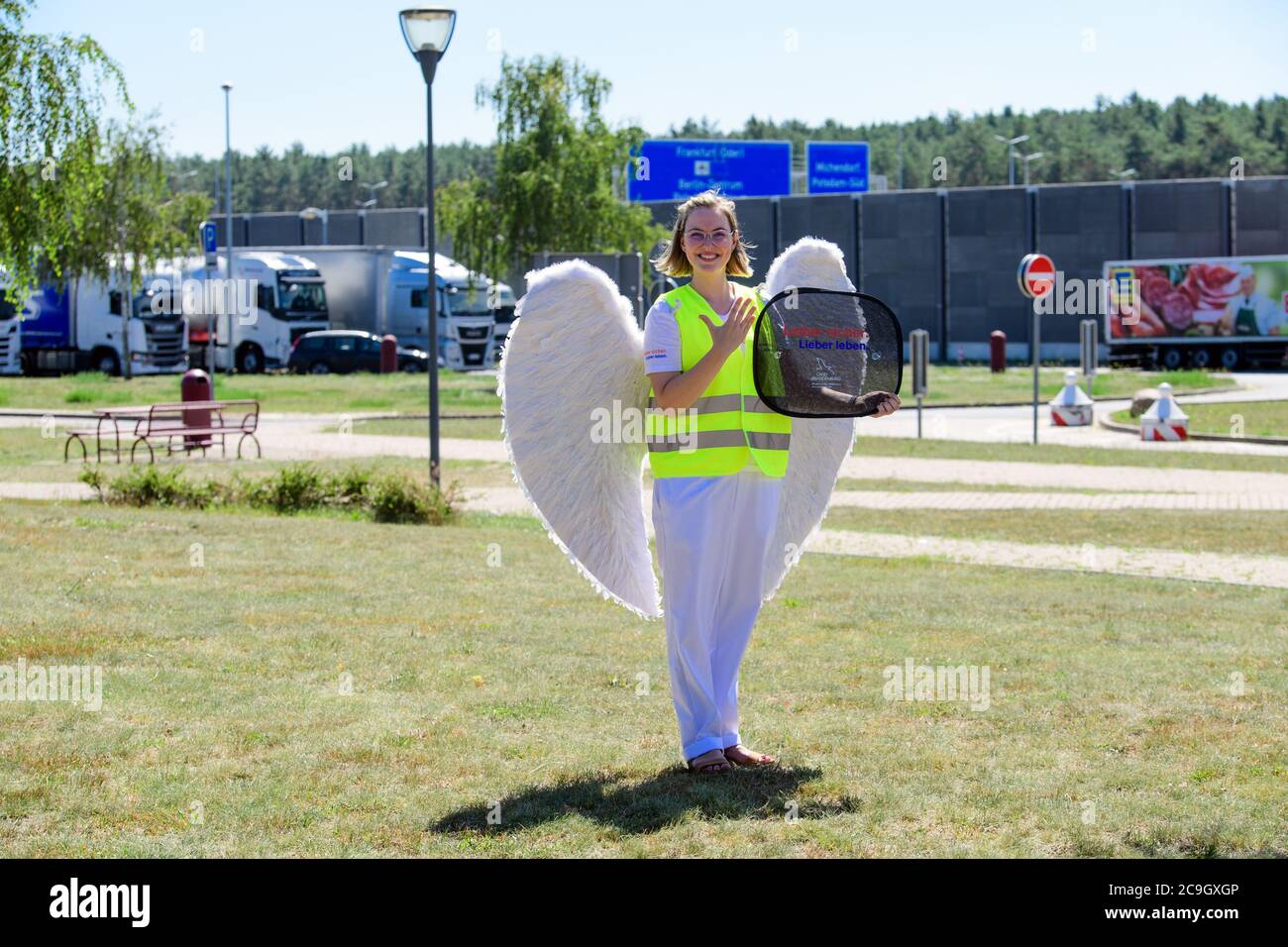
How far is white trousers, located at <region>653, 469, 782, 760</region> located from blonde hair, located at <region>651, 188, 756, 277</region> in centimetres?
78

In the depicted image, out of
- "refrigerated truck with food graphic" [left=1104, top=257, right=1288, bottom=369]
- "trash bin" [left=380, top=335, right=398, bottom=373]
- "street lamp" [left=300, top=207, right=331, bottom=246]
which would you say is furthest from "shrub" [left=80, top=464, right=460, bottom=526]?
"street lamp" [left=300, top=207, right=331, bottom=246]

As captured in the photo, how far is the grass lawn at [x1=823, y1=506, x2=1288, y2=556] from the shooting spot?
1305 centimetres

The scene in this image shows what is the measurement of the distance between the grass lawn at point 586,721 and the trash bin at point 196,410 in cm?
1114

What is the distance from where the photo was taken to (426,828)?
5027 millimetres

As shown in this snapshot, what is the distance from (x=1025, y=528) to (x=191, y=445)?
500 inches

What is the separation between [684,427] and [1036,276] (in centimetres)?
1920

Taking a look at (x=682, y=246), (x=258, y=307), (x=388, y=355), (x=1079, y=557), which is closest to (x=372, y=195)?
(x=258, y=307)

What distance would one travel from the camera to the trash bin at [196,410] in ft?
71.6

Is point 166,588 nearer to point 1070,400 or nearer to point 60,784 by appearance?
point 60,784

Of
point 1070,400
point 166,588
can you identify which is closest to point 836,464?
point 166,588

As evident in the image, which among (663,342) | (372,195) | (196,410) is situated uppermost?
(372,195)

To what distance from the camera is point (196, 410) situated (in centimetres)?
2189

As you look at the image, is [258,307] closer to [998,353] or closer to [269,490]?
[998,353]
